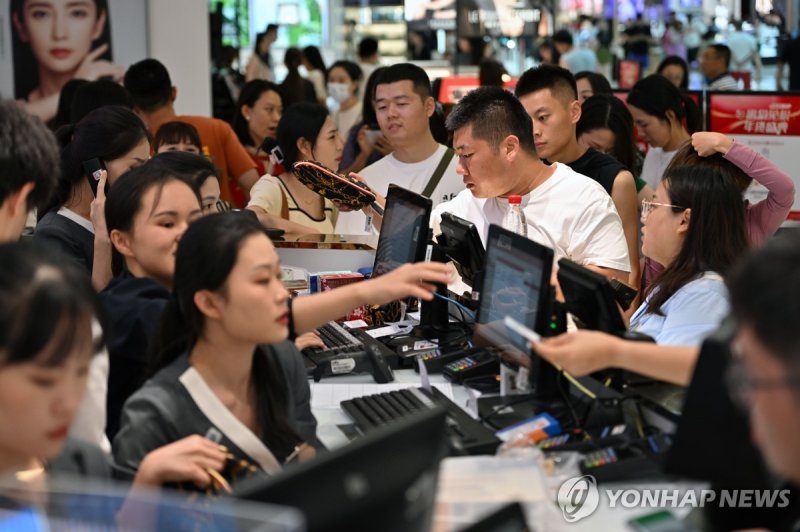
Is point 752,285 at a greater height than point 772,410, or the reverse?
point 752,285

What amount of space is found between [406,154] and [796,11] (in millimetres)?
19035

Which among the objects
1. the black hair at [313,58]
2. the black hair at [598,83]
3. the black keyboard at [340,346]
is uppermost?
the black hair at [313,58]

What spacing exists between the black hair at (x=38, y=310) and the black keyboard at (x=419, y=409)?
42.7 inches

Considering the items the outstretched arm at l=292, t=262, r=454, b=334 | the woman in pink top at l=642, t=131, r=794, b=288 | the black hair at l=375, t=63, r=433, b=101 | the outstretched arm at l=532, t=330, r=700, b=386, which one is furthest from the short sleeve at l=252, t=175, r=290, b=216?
the outstretched arm at l=532, t=330, r=700, b=386

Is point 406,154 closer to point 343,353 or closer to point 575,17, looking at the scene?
point 343,353

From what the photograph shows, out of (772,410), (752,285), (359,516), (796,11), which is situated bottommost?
(359,516)

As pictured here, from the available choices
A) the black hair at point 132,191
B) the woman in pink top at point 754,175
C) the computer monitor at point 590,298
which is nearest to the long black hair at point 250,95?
the woman in pink top at point 754,175

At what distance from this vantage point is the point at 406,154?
5.25m

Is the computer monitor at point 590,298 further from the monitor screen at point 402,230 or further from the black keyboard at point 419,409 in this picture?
the monitor screen at point 402,230

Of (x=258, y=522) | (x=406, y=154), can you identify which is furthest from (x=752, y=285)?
(x=406, y=154)

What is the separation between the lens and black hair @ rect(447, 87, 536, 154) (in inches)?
165

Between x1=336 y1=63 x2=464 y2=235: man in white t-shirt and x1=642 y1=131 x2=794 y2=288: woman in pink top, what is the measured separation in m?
1.38

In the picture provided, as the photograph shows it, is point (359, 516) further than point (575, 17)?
No

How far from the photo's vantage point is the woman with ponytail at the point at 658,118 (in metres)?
5.71
